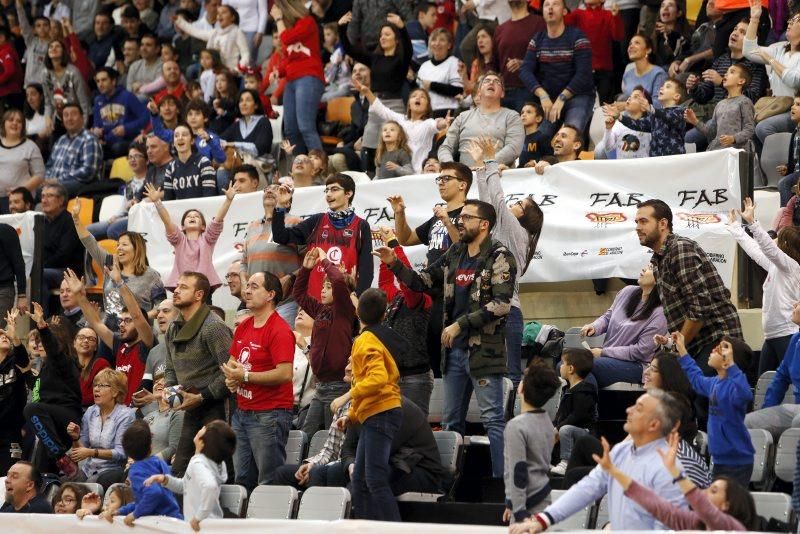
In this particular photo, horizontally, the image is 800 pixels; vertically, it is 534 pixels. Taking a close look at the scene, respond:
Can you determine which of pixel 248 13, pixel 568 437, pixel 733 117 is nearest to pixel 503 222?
pixel 568 437

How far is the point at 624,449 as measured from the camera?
258 inches

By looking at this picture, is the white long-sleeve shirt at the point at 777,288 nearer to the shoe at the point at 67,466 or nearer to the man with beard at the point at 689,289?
the man with beard at the point at 689,289

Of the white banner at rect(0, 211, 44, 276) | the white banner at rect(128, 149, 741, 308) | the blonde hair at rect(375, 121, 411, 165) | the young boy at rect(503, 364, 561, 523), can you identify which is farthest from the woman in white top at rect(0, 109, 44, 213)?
the young boy at rect(503, 364, 561, 523)

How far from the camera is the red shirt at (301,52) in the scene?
570 inches

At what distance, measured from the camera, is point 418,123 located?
42.2ft

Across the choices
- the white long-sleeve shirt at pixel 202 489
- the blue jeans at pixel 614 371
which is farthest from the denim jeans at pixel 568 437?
the white long-sleeve shirt at pixel 202 489

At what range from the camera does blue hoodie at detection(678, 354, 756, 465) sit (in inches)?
297

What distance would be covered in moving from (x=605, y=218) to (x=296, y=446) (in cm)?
310

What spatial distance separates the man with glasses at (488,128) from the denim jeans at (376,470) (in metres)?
3.93

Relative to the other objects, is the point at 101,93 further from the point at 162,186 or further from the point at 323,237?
the point at 323,237

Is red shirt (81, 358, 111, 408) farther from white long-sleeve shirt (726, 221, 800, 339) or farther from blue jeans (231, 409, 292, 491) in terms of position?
white long-sleeve shirt (726, 221, 800, 339)

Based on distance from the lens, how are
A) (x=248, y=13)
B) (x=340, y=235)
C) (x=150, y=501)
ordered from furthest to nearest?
(x=248, y=13) < (x=340, y=235) < (x=150, y=501)

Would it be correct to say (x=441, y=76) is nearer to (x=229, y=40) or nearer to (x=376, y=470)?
(x=229, y=40)

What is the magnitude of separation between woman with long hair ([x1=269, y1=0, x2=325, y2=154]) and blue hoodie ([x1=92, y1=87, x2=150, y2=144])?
2.62 meters
